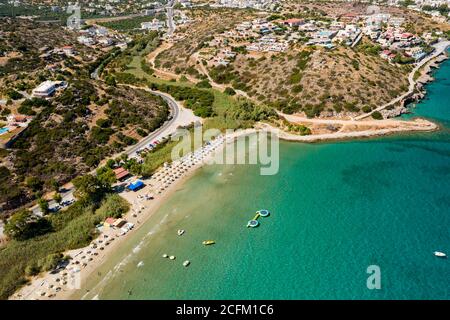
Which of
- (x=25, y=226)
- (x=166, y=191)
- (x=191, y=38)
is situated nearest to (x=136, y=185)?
(x=166, y=191)

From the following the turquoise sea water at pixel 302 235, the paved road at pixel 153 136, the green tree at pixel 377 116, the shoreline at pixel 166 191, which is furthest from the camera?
the green tree at pixel 377 116

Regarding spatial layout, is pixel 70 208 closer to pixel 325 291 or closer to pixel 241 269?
pixel 241 269

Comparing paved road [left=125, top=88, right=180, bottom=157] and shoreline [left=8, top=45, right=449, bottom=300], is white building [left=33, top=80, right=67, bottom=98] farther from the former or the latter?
shoreline [left=8, top=45, right=449, bottom=300]

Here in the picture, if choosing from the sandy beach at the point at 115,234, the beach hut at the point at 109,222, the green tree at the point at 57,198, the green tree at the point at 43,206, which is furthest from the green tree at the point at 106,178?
the green tree at the point at 43,206

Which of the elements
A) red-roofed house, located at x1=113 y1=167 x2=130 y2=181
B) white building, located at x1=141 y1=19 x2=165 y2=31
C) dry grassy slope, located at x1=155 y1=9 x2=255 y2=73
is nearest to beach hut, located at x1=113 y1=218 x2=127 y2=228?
red-roofed house, located at x1=113 y1=167 x2=130 y2=181

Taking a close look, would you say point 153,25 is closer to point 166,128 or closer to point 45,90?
point 45,90

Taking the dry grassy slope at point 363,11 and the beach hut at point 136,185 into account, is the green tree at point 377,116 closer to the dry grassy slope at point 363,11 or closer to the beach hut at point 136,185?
the beach hut at point 136,185
